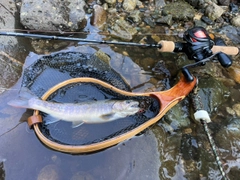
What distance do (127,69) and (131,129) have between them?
1333mm

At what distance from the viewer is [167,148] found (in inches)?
139

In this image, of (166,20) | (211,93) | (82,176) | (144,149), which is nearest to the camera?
(82,176)

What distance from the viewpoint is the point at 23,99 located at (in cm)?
332

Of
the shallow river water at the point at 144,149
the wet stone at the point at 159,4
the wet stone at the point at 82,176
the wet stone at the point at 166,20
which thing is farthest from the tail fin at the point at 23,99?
the wet stone at the point at 159,4

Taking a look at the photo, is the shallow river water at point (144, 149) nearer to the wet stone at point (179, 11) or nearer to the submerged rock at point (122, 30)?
the submerged rock at point (122, 30)

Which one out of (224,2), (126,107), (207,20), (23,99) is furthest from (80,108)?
(224,2)

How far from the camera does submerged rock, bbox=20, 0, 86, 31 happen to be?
438cm

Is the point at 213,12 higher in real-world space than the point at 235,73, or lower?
higher

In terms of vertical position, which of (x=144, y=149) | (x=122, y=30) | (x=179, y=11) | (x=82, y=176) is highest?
(x=179, y=11)

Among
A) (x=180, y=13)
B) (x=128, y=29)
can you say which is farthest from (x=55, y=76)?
(x=180, y=13)

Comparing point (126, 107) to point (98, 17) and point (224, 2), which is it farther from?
point (224, 2)

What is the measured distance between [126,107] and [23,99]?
1356 millimetres

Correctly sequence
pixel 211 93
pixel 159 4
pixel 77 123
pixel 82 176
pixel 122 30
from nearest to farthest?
pixel 82 176 → pixel 77 123 → pixel 211 93 → pixel 122 30 → pixel 159 4

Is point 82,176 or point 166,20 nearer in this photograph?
point 82,176
